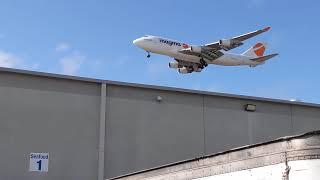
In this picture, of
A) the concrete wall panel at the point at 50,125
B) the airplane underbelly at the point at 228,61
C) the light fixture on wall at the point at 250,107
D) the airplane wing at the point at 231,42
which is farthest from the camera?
the airplane underbelly at the point at 228,61

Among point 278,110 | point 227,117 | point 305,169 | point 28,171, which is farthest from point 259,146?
point 278,110

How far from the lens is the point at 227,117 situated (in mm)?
30172

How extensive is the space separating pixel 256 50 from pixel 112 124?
27.2 metres

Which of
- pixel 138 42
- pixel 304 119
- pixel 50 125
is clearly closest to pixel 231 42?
pixel 138 42

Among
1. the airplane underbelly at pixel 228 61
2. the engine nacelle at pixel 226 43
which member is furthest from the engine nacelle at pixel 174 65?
the engine nacelle at pixel 226 43

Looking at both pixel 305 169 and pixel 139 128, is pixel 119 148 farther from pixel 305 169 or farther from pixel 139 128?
pixel 305 169

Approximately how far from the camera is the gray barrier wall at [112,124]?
84.5ft

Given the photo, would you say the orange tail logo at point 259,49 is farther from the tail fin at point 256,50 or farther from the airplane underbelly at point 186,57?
the airplane underbelly at point 186,57

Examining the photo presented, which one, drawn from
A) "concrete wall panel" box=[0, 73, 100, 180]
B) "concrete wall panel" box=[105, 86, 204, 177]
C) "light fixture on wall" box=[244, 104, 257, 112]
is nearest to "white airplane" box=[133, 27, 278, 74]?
"light fixture on wall" box=[244, 104, 257, 112]

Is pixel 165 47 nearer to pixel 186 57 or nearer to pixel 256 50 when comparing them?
pixel 186 57

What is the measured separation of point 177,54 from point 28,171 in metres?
20.8

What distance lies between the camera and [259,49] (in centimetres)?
5219

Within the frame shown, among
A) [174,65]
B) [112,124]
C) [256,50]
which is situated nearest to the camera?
[112,124]

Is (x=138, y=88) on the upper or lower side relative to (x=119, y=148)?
upper
